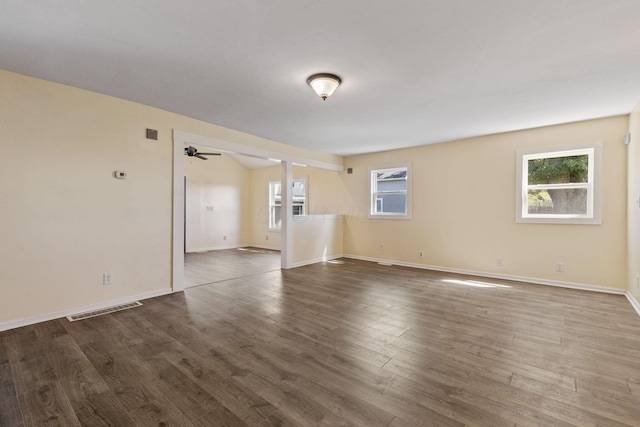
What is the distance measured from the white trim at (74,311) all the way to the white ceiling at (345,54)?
2.43 metres

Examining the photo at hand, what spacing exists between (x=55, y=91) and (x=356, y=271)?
4828 mm

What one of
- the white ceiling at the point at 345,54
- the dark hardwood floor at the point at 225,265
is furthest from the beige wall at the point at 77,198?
the dark hardwood floor at the point at 225,265

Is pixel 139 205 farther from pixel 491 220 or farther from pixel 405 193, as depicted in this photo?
pixel 491 220

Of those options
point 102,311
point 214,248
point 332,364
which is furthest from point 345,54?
point 214,248

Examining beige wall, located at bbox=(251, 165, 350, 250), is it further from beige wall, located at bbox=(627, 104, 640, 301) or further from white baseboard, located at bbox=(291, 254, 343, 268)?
beige wall, located at bbox=(627, 104, 640, 301)

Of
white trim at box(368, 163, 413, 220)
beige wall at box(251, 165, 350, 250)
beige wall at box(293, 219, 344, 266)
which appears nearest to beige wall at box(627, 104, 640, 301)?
white trim at box(368, 163, 413, 220)

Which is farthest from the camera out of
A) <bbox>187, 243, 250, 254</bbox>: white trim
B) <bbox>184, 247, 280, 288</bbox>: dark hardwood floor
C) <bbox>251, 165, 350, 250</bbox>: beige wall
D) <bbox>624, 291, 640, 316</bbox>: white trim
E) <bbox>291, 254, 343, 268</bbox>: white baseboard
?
<bbox>187, 243, 250, 254</bbox>: white trim

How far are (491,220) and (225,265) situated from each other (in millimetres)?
5144

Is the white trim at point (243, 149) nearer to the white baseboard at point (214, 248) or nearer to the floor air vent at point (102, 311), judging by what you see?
the floor air vent at point (102, 311)

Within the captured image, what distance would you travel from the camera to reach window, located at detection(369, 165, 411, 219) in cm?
605

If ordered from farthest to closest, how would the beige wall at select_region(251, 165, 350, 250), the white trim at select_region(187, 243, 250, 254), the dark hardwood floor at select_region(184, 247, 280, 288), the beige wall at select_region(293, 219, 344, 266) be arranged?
1. the white trim at select_region(187, 243, 250, 254)
2. the beige wall at select_region(251, 165, 350, 250)
3. the beige wall at select_region(293, 219, 344, 266)
4. the dark hardwood floor at select_region(184, 247, 280, 288)

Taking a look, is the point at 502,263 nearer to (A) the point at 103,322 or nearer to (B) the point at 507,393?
(B) the point at 507,393

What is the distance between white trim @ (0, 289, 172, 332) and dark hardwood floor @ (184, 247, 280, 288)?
634 millimetres

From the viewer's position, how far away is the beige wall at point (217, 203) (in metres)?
8.08
